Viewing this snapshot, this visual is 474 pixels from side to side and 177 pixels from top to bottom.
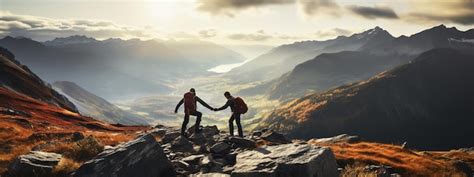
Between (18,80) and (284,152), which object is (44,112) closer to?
(18,80)

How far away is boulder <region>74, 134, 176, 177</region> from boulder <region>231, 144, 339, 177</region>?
337 cm

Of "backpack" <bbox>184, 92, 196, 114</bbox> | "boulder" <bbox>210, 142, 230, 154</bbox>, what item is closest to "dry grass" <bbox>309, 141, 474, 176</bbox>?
"backpack" <bbox>184, 92, 196, 114</bbox>

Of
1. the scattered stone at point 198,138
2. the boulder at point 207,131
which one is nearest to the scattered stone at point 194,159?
the scattered stone at point 198,138

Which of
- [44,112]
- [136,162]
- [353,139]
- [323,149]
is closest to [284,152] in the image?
[323,149]

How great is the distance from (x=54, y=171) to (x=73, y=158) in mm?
1862

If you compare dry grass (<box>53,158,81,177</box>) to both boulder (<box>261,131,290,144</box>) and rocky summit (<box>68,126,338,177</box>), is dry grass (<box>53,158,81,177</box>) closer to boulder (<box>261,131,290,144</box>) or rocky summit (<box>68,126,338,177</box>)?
rocky summit (<box>68,126,338,177</box>)

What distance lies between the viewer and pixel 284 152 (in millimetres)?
18094

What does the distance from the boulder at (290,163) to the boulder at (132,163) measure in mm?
3371

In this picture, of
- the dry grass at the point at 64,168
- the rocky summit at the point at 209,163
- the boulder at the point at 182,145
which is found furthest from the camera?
the boulder at the point at 182,145

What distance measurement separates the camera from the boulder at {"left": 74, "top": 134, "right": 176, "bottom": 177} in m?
16.7

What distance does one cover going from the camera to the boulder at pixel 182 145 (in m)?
24.8

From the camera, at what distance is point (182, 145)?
2550cm

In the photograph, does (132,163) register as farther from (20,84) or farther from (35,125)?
(20,84)

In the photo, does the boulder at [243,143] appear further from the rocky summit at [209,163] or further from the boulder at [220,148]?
the rocky summit at [209,163]
